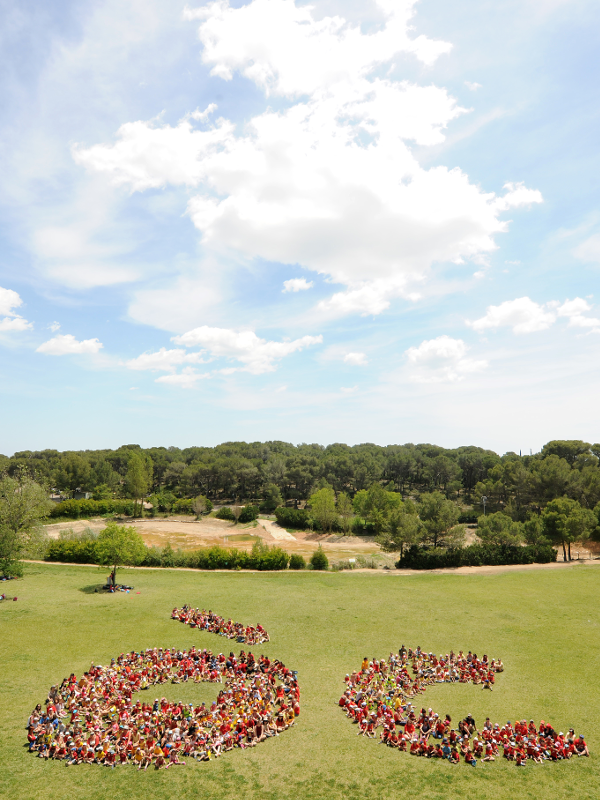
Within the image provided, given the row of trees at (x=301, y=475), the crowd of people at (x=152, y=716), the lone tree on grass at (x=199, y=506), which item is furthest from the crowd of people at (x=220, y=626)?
the row of trees at (x=301, y=475)

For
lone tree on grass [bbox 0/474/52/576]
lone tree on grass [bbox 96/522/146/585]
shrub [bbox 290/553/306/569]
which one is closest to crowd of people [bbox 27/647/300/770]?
lone tree on grass [bbox 96/522/146/585]

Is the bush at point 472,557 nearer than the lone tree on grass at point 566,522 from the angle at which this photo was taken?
Yes

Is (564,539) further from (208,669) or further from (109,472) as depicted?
(109,472)

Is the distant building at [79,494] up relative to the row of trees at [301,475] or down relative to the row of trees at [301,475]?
down

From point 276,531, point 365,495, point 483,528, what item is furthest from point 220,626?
point 365,495

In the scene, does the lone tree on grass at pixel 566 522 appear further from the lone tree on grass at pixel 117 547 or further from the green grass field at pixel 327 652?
the lone tree on grass at pixel 117 547

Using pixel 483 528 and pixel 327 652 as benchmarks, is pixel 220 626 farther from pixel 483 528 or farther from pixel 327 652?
pixel 483 528
